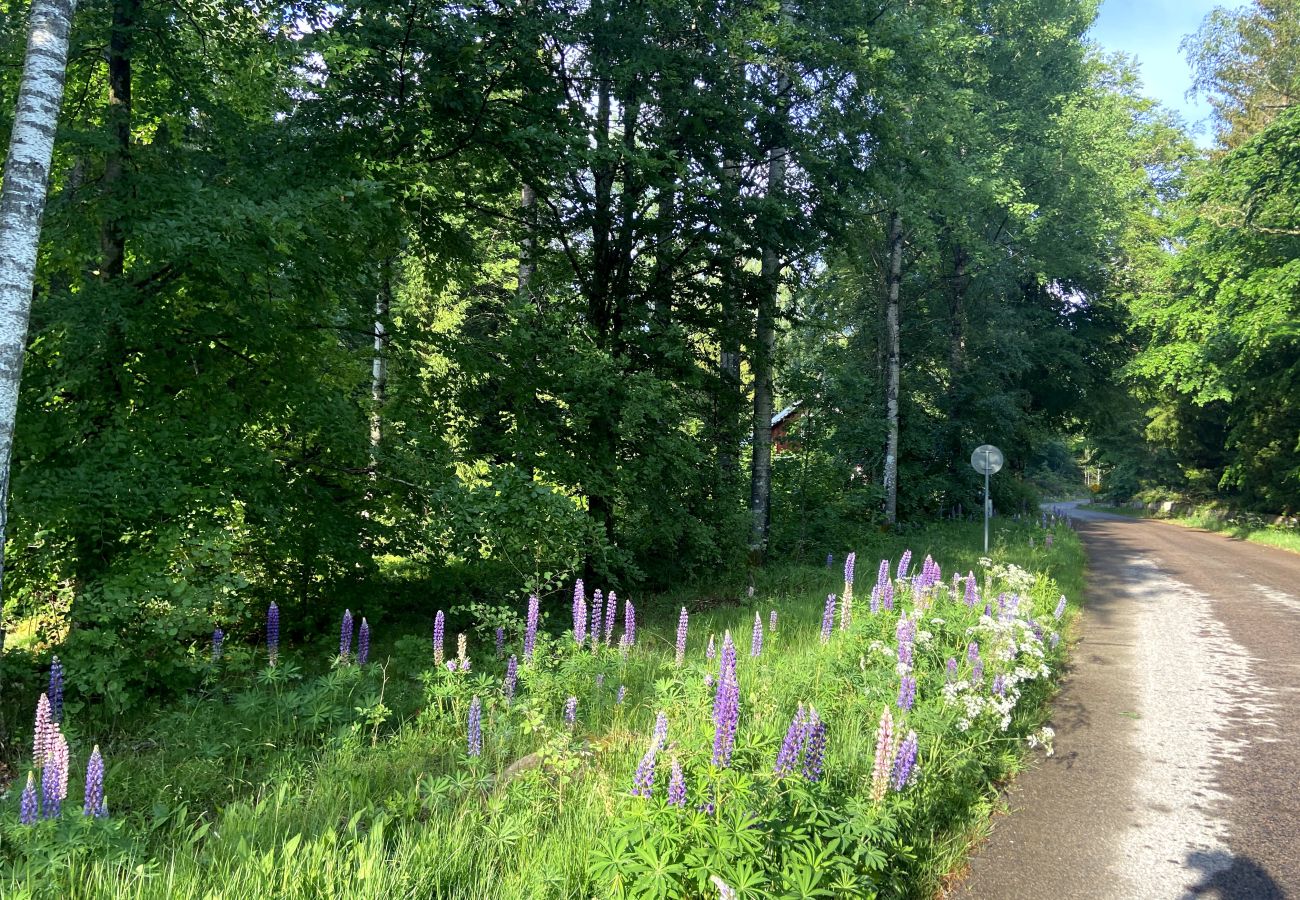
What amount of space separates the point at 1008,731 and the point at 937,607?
7.05 feet

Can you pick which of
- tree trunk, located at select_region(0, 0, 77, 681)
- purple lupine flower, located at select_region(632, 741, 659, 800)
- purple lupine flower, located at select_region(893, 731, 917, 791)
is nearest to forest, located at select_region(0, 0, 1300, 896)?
tree trunk, located at select_region(0, 0, 77, 681)

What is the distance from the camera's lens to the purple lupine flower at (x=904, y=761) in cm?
370

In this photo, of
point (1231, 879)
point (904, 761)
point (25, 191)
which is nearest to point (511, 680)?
point (904, 761)

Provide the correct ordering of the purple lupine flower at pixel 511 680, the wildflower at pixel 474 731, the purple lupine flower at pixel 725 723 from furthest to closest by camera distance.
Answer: the purple lupine flower at pixel 511 680 → the wildflower at pixel 474 731 → the purple lupine flower at pixel 725 723

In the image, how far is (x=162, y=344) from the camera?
21.2ft

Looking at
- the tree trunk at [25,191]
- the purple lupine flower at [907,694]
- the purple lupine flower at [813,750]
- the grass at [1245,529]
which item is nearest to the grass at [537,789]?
the purple lupine flower at [813,750]

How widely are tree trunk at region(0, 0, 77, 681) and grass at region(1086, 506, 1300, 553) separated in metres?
28.8

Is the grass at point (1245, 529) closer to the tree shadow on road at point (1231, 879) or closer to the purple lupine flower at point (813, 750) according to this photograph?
the tree shadow on road at point (1231, 879)

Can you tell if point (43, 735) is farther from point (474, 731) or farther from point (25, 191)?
point (25, 191)

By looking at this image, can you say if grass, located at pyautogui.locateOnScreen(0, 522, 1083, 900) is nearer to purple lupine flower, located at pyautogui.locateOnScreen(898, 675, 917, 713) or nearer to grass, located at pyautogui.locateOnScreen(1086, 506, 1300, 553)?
purple lupine flower, located at pyautogui.locateOnScreen(898, 675, 917, 713)

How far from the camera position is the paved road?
3.92 meters

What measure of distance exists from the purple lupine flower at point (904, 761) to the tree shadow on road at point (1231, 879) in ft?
5.54

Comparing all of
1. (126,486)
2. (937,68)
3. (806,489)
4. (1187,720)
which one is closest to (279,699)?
(126,486)

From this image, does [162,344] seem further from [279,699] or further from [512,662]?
[512,662]
